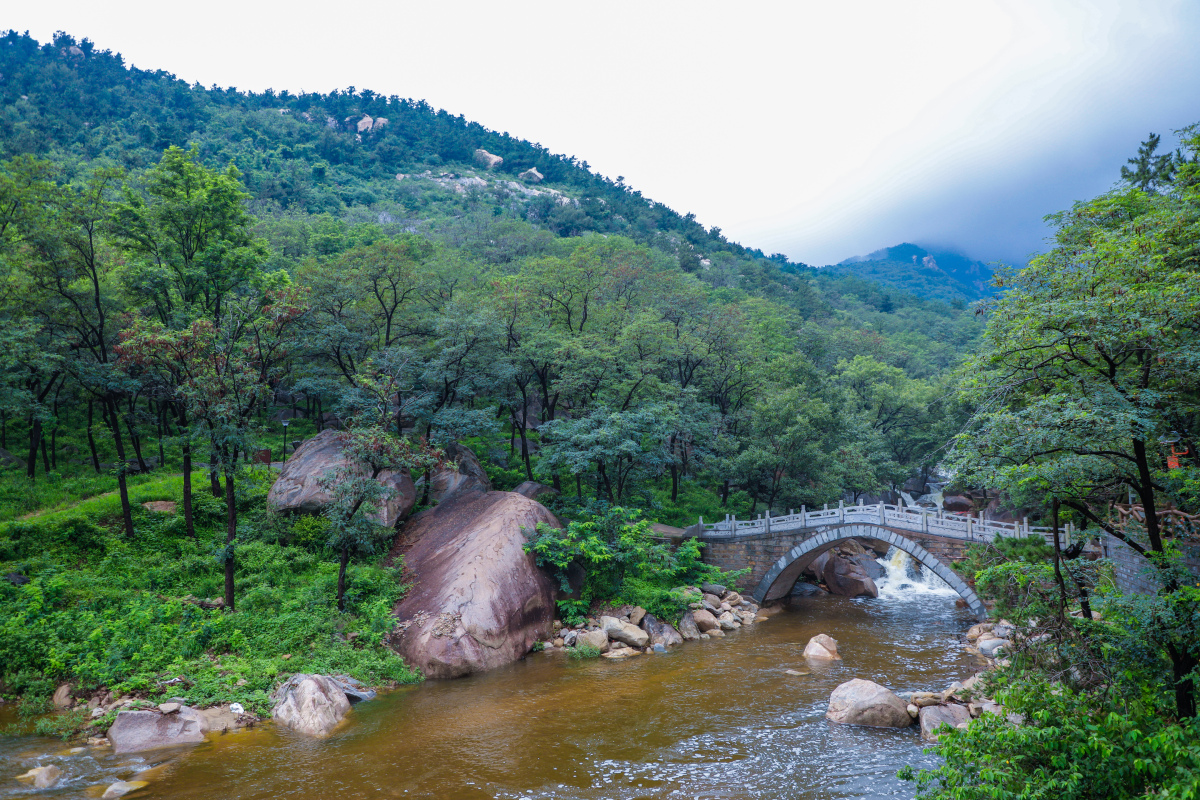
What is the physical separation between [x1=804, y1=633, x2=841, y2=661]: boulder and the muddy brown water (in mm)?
849

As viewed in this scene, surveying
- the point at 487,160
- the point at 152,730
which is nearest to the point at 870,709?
the point at 152,730

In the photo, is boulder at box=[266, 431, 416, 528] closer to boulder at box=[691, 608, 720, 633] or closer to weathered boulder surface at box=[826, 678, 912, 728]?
boulder at box=[691, 608, 720, 633]

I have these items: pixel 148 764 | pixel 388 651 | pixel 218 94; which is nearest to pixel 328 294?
pixel 388 651

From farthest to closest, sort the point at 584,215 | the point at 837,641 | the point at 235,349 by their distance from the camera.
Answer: the point at 584,215 < the point at 837,641 < the point at 235,349

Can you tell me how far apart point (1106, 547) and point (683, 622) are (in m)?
13.3

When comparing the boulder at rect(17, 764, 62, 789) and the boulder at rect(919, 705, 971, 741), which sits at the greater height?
the boulder at rect(17, 764, 62, 789)

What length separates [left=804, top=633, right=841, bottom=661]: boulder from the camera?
1944 cm

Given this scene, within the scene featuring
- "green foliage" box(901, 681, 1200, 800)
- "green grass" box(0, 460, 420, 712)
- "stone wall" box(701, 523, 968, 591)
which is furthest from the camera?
"stone wall" box(701, 523, 968, 591)

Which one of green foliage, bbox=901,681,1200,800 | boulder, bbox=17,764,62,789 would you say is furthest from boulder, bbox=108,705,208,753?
green foliage, bbox=901,681,1200,800

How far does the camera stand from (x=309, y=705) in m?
14.0

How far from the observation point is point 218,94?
348 ft

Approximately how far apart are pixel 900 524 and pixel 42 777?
82.0 ft

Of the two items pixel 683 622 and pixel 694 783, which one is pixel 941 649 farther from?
pixel 694 783

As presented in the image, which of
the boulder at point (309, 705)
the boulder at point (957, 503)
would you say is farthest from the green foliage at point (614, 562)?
the boulder at point (957, 503)
